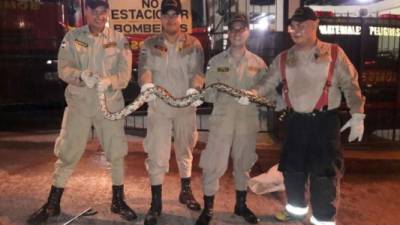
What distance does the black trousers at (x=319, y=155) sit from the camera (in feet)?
13.1

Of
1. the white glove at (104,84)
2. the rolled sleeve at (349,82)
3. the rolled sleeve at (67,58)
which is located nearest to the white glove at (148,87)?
the white glove at (104,84)

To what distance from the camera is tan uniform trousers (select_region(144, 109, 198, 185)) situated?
14.6ft

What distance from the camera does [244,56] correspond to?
438 cm

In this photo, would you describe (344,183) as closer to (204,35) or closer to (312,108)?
(312,108)

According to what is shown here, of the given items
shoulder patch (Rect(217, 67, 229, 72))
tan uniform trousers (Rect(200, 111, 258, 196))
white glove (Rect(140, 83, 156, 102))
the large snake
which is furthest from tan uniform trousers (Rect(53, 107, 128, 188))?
shoulder patch (Rect(217, 67, 229, 72))

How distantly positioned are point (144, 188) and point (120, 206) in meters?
0.89

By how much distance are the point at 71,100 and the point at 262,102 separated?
1.75 m

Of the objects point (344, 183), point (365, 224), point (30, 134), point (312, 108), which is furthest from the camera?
point (30, 134)

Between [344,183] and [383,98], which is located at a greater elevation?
[383,98]

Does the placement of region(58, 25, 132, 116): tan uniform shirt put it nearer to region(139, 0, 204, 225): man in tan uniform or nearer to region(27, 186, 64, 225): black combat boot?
region(139, 0, 204, 225): man in tan uniform

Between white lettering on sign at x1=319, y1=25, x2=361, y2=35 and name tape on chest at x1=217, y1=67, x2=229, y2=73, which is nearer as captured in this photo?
name tape on chest at x1=217, y1=67, x2=229, y2=73

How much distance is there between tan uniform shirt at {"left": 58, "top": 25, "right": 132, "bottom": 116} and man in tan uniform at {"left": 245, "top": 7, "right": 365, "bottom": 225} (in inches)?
58.8

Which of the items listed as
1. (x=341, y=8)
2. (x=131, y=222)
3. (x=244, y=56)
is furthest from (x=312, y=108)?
(x=341, y=8)

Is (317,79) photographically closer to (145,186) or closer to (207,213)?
(207,213)
